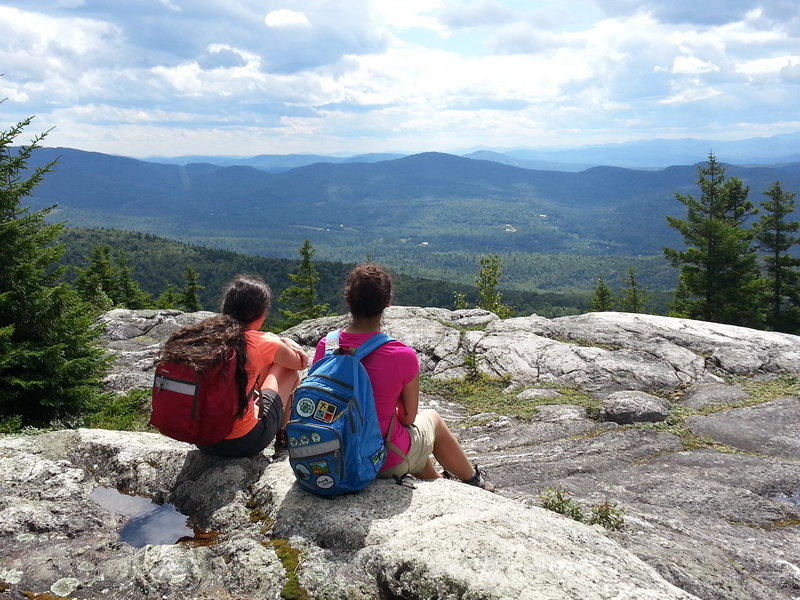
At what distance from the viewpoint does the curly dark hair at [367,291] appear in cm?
518

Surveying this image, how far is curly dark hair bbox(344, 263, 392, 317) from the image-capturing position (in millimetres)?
5184

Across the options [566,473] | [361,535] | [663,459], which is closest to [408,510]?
[361,535]

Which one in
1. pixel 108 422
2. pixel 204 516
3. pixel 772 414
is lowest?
pixel 772 414

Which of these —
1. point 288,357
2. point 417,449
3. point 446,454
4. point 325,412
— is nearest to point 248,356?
point 288,357

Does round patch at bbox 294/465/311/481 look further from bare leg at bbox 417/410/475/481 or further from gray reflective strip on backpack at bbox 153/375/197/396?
bare leg at bbox 417/410/475/481

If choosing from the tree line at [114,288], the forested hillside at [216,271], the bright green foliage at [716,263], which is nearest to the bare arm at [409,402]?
the tree line at [114,288]

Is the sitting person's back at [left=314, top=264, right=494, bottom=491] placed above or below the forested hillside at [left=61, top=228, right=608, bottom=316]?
above

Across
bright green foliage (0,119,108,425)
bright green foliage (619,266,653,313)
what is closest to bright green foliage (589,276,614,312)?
bright green foliage (619,266,653,313)

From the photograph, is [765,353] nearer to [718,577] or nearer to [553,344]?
[553,344]

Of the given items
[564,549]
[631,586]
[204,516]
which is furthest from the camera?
[204,516]

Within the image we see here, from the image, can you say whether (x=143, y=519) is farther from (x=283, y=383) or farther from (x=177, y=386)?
(x=283, y=383)

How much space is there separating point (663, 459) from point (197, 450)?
24.2 feet

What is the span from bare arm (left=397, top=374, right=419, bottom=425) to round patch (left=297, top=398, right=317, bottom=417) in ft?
3.31

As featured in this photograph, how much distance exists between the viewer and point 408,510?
4.75m
